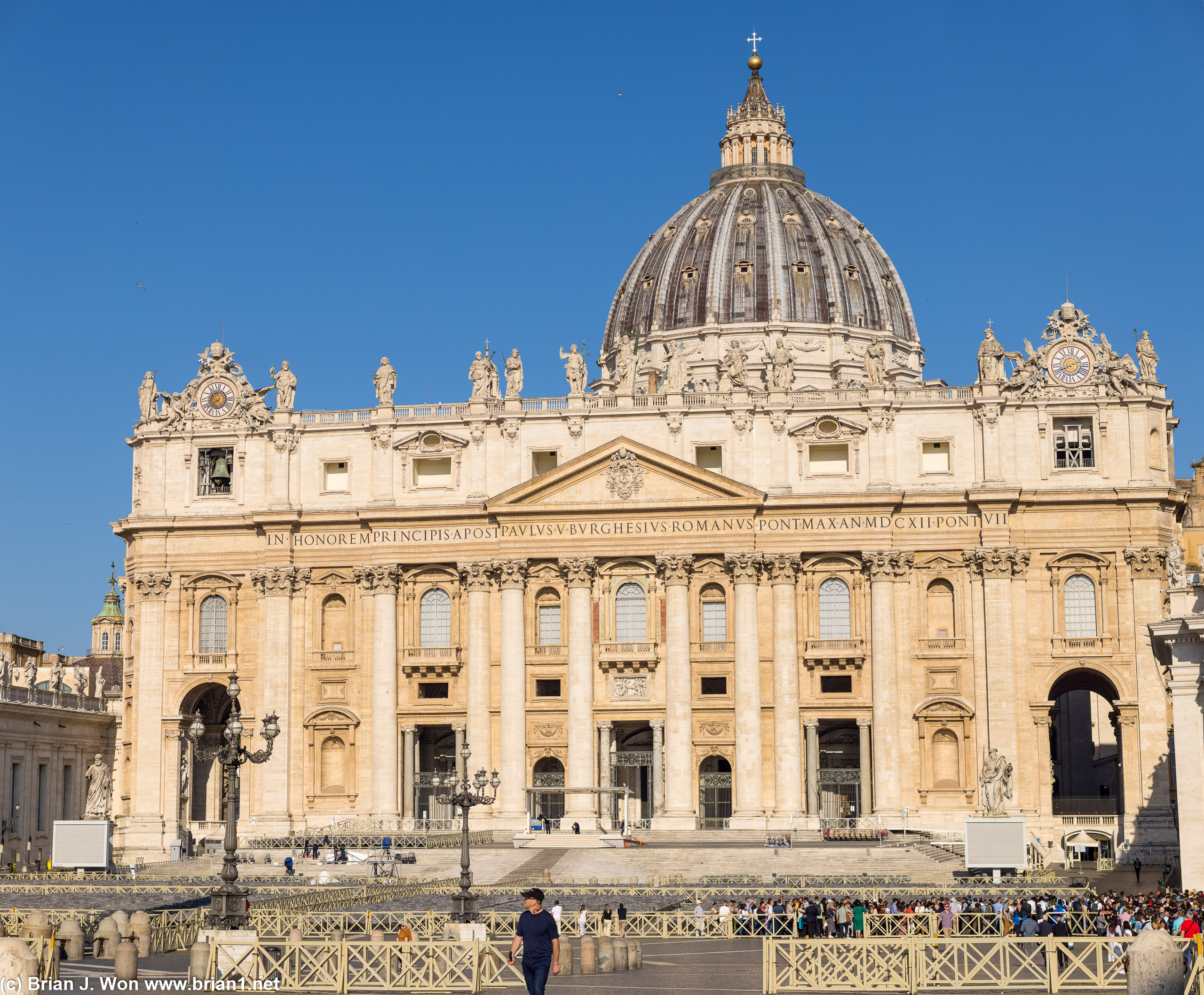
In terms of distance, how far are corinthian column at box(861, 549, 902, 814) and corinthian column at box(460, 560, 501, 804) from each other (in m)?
15.8

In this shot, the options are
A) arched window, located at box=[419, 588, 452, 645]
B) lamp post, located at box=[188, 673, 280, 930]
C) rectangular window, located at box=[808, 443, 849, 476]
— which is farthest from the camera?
arched window, located at box=[419, 588, 452, 645]

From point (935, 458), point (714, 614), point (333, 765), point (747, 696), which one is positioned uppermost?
point (935, 458)

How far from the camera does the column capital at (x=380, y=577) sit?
79.3m

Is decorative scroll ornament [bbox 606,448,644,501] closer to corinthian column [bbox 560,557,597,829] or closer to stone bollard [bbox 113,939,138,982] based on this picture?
corinthian column [bbox 560,557,597,829]

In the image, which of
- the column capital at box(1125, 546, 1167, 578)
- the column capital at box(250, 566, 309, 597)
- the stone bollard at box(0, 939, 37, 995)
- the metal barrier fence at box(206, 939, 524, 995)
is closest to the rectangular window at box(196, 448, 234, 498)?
the column capital at box(250, 566, 309, 597)

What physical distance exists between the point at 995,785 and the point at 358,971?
41615mm

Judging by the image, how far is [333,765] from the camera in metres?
80.1

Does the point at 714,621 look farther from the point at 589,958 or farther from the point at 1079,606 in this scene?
the point at 589,958

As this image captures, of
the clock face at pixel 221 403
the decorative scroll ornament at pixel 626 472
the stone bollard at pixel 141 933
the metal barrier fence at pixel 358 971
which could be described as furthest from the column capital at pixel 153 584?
the metal barrier fence at pixel 358 971

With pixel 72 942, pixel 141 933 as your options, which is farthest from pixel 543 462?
pixel 72 942

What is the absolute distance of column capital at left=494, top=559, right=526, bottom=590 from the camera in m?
78.2

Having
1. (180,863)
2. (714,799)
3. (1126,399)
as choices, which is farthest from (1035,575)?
(180,863)

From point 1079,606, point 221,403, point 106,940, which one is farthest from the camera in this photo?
point 221,403

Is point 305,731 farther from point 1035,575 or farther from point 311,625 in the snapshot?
point 1035,575
